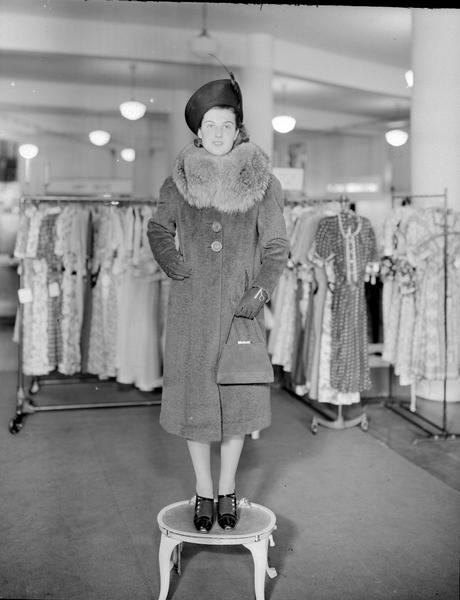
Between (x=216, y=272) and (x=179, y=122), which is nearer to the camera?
(x=216, y=272)

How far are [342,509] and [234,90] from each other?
1.94 metres

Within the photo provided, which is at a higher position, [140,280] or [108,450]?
[140,280]

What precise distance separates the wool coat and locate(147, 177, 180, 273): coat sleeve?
0.06 ft

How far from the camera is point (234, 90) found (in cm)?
256

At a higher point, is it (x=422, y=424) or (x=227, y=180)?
(x=227, y=180)

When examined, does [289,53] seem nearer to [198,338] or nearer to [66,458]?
[66,458]

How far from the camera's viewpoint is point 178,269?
252 centimetres

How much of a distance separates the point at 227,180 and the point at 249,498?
169cm

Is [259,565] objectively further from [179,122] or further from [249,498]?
[179,122]

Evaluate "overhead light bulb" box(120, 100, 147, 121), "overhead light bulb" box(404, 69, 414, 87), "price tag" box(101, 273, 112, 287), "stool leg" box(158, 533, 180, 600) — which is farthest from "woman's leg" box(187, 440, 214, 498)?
"overhead light bulb" box(120, 100, 147, 121)

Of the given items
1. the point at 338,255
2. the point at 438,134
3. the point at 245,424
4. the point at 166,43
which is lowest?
the point at 245,424

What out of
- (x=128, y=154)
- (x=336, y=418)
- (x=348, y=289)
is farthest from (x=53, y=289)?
(x=128, y=154)

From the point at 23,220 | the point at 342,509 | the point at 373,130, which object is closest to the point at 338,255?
the point at 342,509

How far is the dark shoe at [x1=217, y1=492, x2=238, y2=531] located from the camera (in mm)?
2480
